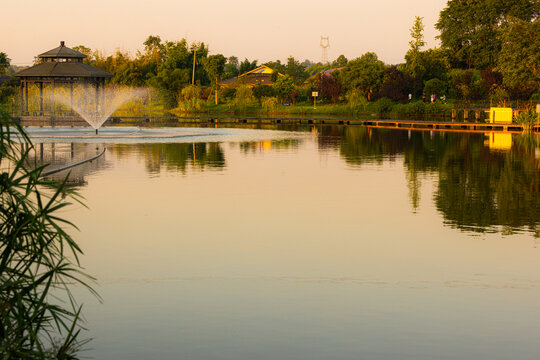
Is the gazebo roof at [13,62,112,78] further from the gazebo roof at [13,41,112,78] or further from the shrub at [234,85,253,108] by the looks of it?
the shrub at [234,85,253,108]

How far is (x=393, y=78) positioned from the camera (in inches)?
3878

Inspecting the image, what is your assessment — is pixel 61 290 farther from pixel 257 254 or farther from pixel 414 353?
pixel 414 353

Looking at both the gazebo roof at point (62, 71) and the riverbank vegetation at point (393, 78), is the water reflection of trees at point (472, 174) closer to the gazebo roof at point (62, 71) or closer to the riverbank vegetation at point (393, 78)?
the gazebo roof at point (62, 71)

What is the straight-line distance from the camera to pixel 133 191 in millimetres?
21234

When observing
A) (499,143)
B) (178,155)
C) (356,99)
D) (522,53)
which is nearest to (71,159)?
(178,155)

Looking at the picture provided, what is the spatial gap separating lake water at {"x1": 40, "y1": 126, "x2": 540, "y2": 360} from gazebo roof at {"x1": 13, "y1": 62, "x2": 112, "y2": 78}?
131 ft

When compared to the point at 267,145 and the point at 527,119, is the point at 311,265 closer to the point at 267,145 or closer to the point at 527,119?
the point at 267,145

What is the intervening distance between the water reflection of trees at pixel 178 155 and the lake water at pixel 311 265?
126 inches

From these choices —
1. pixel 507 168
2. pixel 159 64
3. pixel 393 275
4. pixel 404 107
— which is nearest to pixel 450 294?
pixel 393 275

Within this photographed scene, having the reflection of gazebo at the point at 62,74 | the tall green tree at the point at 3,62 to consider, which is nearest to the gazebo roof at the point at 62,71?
the reflection of gazebo at the point at 62,74

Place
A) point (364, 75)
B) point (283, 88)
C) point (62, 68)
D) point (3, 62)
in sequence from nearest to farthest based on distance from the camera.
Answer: point (62, 68), point (364, 75), point (283, 88), point (3, 62)

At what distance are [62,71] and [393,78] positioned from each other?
48.2 m

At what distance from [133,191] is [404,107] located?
7263 centimetres

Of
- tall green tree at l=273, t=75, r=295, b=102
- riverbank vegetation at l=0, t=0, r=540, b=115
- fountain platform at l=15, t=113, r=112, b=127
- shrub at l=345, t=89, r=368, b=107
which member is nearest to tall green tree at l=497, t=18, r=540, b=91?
riverbank vegetation at l=0, t=0, r=540, b=115
